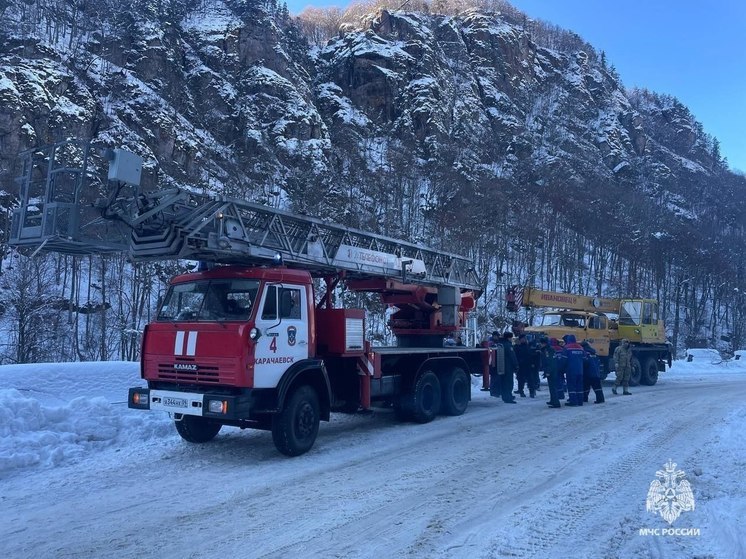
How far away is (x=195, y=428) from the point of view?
8.47 metres

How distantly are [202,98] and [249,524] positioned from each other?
53.1 m

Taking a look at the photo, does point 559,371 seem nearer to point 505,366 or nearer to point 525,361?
point 505,366

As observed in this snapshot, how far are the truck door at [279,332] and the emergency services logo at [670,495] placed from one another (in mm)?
4663

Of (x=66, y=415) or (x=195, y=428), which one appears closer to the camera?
(x=66, y=415)

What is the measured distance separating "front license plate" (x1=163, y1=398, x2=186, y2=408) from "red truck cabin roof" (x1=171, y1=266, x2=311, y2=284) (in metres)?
1.73

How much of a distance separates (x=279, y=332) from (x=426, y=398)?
14.1ft

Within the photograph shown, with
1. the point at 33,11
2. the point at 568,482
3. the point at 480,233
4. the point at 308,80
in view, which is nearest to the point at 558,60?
the point at 308,80

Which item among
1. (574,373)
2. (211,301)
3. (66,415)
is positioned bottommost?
(66,415)

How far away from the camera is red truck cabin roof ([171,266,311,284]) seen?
7.78 meters

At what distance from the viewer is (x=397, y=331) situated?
1341cm

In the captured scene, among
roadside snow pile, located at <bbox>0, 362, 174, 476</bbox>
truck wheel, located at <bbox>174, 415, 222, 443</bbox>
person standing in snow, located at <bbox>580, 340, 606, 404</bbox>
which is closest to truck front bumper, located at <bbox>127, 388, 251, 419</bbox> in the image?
truck wheel, located at <bbox>174, 415, 222, 443</bbox>

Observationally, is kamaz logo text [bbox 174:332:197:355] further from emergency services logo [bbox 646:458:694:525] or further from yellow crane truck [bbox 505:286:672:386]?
yellow crane truck [bbox 505:286:672:386]

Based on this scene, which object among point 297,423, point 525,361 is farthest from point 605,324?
point 297,423

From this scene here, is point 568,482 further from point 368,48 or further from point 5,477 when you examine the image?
point 368,48
